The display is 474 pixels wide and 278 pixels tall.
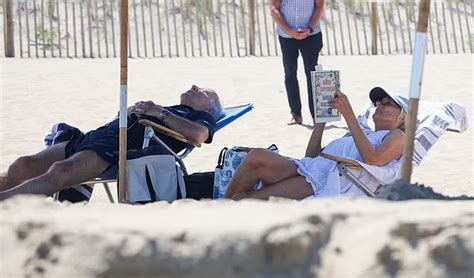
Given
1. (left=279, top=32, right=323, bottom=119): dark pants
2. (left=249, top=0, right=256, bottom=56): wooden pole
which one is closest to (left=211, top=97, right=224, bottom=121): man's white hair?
(left=279, top=32, right=323, bottom=119): dark pants

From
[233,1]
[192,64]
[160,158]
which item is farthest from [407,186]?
[233,1]

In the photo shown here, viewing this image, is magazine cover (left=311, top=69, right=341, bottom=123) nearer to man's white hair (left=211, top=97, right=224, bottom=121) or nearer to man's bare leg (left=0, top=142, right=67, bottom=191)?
man's white hair (left=211, top=97, right=224, bottom=121)

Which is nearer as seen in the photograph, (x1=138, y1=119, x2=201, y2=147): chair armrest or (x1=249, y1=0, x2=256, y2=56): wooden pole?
(x1=138, y1=119, x2=201, y2=147): chair armrest

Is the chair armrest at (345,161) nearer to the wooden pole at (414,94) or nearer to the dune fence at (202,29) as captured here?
the wooden pole at (414,94)

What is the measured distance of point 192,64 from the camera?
13.5 meters

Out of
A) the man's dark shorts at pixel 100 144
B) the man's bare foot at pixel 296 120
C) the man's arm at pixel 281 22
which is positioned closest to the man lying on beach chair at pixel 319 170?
the man's dark shorts at pixel 100 144

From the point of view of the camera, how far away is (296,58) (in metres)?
9.11

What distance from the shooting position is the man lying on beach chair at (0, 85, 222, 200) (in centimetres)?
515

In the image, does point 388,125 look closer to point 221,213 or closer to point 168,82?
point 221,213

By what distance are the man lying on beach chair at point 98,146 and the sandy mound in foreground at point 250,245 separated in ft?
7.79

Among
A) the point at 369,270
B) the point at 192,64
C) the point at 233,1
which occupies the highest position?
the point at 233,1

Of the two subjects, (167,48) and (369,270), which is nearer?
(369,270)

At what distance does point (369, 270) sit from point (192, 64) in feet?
35.9

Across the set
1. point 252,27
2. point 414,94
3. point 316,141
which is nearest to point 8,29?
point 252,27
